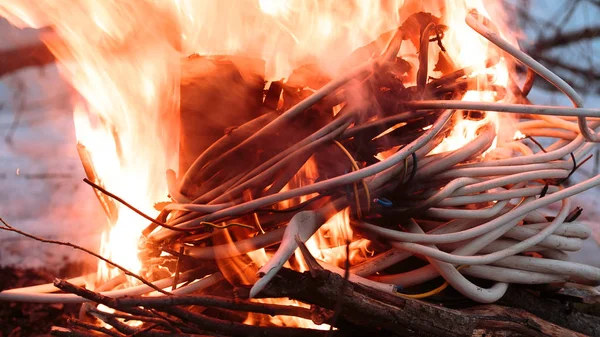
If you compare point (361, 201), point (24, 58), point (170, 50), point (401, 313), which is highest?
point (24, 58)

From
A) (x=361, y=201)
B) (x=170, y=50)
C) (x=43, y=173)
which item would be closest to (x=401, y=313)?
(x=361, y=201)

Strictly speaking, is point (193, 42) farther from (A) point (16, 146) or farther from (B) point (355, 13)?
(A) point (16, 146)

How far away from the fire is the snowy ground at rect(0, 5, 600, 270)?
0.83 meters

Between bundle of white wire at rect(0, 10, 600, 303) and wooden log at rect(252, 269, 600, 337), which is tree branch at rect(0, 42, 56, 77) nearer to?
bundle of white wire at rect(0, 10, 600, 303)

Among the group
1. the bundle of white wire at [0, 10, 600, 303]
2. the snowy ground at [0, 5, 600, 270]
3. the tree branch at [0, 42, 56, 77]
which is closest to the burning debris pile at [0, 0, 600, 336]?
Answer: the bundle of white wire at [0, 10, 600, 303]

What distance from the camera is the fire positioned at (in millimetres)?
904

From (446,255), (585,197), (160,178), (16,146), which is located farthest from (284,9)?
(16,146)

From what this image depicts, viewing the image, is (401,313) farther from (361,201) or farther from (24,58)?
(24,58)

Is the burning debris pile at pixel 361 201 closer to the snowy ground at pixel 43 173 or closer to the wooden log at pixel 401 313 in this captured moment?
the wooden log at pixel 401 313

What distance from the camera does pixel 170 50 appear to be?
930 mm

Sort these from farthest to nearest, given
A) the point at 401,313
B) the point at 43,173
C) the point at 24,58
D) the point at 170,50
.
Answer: the point at 43,173
the point at 24,58
the point at 170,50
the point at 401,313

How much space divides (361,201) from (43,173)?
1593 mm

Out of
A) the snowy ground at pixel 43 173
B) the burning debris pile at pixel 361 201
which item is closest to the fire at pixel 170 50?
the burning debris pile at pixel 361 201

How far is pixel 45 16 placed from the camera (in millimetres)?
937
